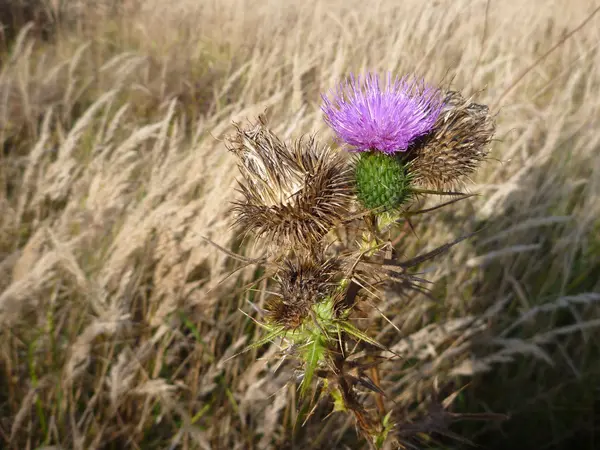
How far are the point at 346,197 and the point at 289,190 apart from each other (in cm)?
20

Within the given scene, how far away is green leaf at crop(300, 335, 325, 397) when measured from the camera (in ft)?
4.52

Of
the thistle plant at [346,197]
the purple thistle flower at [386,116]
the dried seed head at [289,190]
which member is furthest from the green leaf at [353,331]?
the purple thistle flower at [386,116]

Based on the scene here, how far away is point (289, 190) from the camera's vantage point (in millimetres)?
1630

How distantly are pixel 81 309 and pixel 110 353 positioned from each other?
339 mm

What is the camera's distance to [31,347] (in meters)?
2.39

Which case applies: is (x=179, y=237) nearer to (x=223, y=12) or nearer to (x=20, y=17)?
(x=223, y=12)

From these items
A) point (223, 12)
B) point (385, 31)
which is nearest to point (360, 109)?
point (385, 31)

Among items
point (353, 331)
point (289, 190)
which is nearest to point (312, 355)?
point (353, 331)

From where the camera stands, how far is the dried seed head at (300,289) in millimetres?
1529

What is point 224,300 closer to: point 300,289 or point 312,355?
point 300,289

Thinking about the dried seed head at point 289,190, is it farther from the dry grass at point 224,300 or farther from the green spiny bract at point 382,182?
the dry grass at point 224,300

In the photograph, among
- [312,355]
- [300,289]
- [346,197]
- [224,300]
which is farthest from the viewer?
[224,300]

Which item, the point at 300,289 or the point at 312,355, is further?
the point at 300,289

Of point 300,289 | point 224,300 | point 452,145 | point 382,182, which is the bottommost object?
point 300,289
